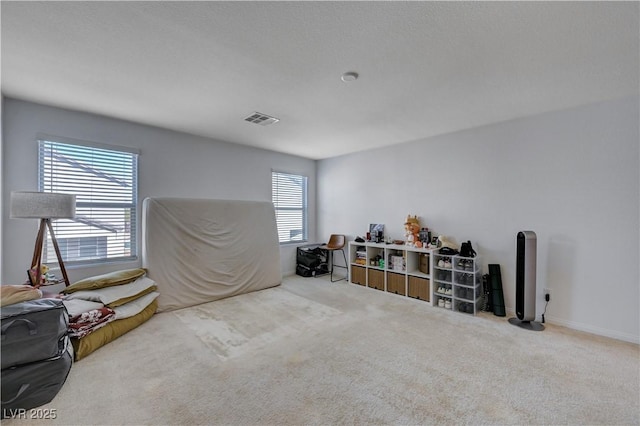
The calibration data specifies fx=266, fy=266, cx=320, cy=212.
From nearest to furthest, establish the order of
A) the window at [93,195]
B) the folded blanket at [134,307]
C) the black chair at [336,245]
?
the folded blanket at [134,307], the window at [93,195], the black chair at [336,245]

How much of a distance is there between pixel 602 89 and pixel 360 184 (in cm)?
328

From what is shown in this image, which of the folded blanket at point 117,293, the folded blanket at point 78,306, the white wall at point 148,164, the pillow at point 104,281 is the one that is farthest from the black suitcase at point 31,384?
the white wall at point 148,164

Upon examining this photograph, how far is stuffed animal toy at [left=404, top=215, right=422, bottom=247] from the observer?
4136 mm

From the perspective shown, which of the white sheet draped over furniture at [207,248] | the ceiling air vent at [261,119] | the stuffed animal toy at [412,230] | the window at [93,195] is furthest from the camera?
the stuffed animal toy at [412,230]

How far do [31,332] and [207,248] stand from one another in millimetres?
2161

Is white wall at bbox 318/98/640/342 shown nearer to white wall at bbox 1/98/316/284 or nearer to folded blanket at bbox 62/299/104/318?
white wall at bbox 1/98/316/284

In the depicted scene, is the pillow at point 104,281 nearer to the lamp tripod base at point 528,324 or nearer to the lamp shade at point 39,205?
the lamp shade at point 39,205

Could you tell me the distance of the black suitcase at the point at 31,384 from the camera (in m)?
1.63

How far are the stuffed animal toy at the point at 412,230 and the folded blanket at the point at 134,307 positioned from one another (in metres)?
3.56

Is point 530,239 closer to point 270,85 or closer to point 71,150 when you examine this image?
point 270,85

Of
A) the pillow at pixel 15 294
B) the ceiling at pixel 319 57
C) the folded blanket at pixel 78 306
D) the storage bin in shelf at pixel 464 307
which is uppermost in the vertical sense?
the ceiling at pixel 319 57

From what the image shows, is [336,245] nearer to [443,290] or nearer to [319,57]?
[443,290]

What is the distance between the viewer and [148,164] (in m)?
3.70

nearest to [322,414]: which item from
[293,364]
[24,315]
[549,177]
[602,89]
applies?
[293,364]
